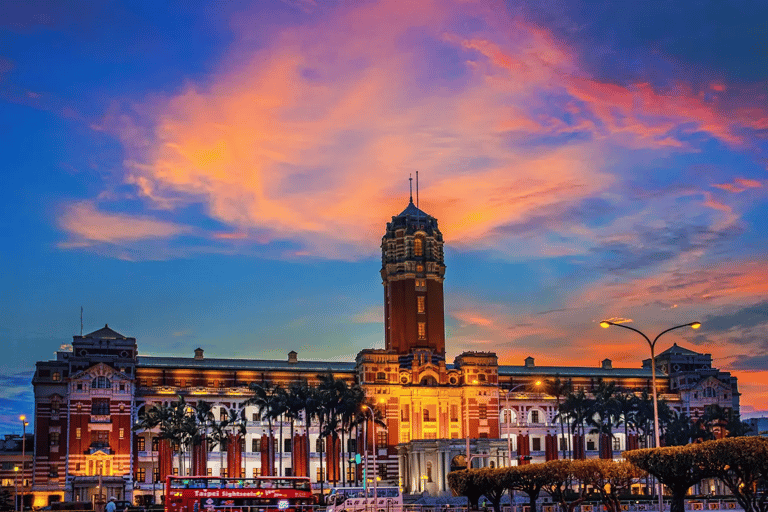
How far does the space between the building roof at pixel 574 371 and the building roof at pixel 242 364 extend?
2978cm

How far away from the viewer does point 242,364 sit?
160250 millimetres

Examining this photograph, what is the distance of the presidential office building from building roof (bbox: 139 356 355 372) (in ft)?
0.68

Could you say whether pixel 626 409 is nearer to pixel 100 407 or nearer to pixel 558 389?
pixel 558 389

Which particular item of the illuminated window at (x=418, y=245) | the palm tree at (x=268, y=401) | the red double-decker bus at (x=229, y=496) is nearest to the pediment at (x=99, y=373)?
the palm tree at (x=268, y=401)

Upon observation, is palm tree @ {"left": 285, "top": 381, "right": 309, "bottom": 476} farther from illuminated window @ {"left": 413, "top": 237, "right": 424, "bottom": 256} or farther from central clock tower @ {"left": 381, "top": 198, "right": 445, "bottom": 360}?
illuminated window @ {"left": 413, "top": 237, "right": 424, "bottom": 256}

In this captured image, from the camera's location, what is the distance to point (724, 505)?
10488 centimetres

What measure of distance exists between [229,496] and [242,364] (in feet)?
255

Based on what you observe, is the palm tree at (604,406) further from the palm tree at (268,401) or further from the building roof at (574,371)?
the palm tree at (268,401)

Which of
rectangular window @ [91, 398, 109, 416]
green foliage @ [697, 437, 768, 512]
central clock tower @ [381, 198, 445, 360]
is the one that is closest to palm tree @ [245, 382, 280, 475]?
rectangular window @ [91, 398, 109, 416]

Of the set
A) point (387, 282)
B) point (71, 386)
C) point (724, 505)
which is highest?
point (387, 282)

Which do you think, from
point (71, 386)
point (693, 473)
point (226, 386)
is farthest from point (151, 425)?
point (693, 473)

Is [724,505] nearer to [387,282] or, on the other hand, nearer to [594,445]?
[594,445]

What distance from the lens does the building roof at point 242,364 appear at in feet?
511

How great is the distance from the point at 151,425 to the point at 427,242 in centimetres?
5453
